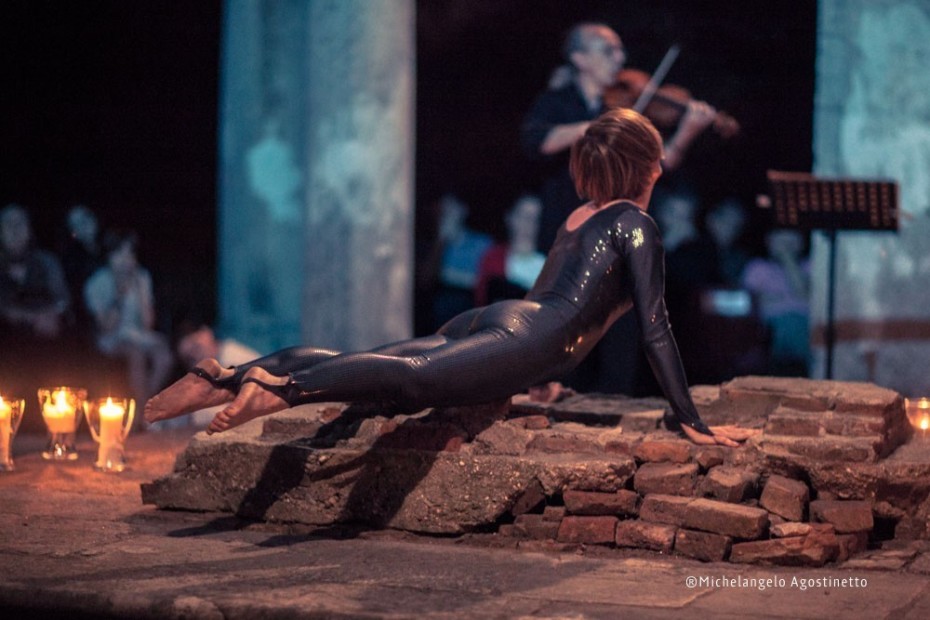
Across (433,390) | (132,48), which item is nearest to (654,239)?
(433,390)

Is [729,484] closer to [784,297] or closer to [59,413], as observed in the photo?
[59,413]

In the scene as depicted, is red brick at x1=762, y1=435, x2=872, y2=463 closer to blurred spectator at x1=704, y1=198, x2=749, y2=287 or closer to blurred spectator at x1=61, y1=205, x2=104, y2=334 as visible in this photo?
blurred spectator at x1=704, y1=198, x2=749, y2=287

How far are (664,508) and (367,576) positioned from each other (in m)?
1.08

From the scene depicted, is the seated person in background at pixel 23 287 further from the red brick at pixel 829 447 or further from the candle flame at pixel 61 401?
the red brick at pixel 829 447

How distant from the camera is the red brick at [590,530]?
15.0 feet

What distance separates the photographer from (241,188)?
937 centimetres

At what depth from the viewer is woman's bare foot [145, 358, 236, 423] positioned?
4395 millimetres

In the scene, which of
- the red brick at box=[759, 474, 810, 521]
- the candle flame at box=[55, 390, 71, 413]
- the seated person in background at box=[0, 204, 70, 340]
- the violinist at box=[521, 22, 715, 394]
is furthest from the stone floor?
the seated person in background at box=[0, 204, 70, 340]

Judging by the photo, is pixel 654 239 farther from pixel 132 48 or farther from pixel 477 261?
pixel 132 48

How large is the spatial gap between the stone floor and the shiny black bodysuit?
1.81ft

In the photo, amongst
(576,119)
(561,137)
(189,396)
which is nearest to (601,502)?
(189,396)

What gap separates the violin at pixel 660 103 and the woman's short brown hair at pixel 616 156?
247cm

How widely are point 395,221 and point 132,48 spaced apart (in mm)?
3562

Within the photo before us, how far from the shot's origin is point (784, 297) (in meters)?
8.83
